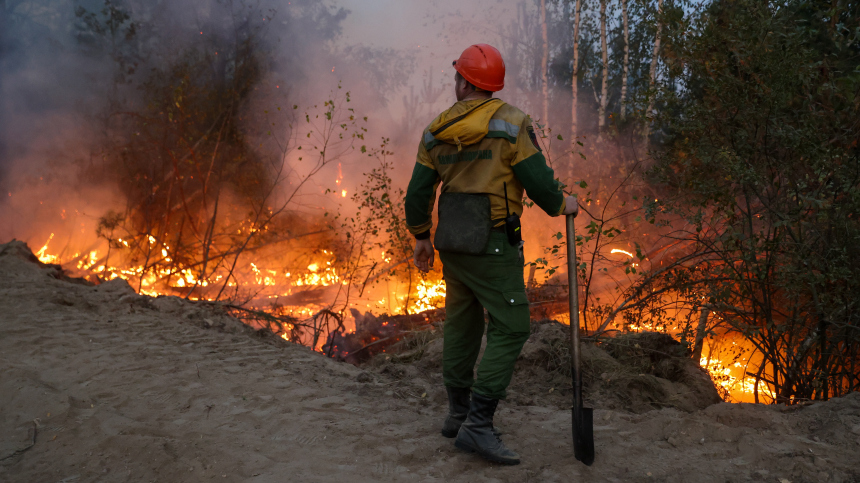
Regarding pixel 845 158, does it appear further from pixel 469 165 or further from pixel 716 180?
pixel 469 165

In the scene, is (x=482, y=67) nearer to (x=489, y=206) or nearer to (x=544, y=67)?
(x=489, y=206)

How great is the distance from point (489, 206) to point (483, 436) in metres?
1.11

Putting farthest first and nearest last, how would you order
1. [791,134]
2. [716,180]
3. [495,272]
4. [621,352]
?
1. [621,352]
2. [716,180]
3. [791,134]
4. [495,272]

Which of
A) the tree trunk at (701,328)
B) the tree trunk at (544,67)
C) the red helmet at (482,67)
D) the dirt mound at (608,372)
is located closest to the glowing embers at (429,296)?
the dirt mound at (608,372)

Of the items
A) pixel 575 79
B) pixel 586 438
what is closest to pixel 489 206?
pixel 586 438

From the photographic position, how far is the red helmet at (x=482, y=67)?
8.76 feet

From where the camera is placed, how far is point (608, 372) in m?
4.22

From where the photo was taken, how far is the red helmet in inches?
105

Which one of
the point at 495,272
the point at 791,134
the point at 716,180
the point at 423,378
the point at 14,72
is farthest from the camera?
the point at 14,72

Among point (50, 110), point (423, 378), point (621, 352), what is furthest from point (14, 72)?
point (621, 352)

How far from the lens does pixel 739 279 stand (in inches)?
158

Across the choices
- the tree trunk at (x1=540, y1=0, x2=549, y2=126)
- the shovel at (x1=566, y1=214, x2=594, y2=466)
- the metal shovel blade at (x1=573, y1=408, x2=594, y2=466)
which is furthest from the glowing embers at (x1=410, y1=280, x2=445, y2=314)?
the tree trunk at (x1=540, y1=0, x2=549, y2=126)

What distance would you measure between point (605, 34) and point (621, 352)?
10.9 m

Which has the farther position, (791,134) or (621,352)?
(621,352)
